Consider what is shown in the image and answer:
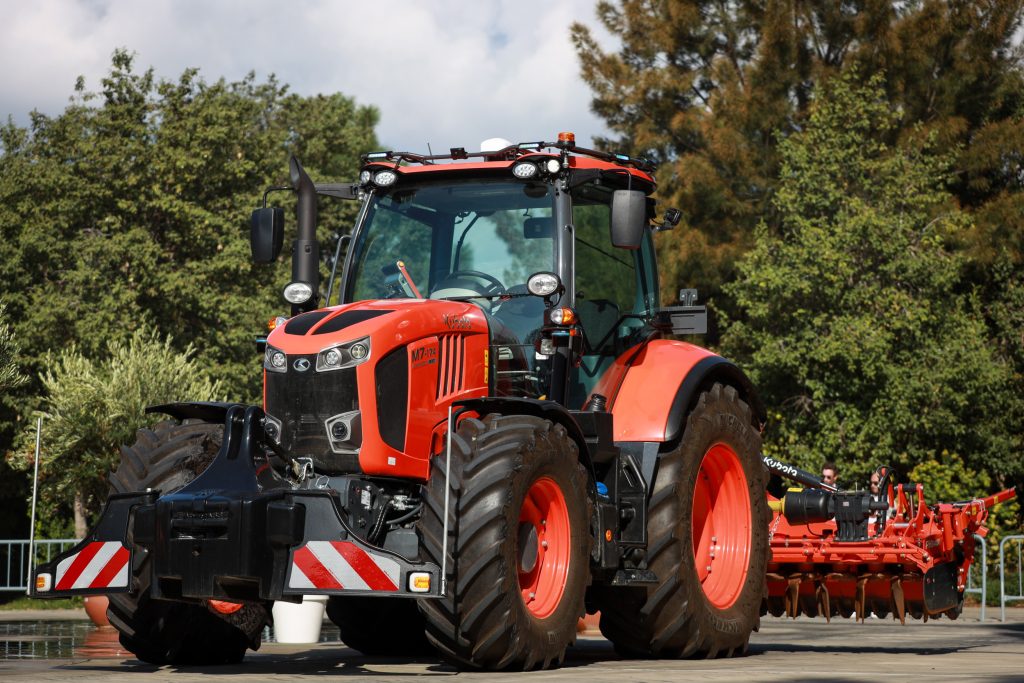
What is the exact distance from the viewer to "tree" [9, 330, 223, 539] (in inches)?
1220

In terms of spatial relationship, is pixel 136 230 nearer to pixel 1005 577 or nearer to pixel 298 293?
pixel 1005 577

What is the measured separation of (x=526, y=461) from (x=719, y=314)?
23.4m

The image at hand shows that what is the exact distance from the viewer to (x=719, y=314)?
3061cm

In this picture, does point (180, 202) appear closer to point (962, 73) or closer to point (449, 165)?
point (962, 73)

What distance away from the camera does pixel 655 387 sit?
31.0 ft

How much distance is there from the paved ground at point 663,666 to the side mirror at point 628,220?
248cm

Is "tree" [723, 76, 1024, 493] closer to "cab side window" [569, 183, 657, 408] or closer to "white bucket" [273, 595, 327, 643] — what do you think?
"white bucket" [273, 595, 327, 643]

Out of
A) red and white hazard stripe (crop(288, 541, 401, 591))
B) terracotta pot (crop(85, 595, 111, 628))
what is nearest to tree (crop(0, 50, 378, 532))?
terracotta pot (crop(85, 595, 111, 628))

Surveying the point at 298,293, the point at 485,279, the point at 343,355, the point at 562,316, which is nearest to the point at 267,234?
the point at 298,293

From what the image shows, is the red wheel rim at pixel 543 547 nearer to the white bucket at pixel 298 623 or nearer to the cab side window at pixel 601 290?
the cab side window at pixel 601 290

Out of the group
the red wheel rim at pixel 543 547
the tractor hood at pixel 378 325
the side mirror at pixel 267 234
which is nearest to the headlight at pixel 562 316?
the tractor hood at pixel 378 325

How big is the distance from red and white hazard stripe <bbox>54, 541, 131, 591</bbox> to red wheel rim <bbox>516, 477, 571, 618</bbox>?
2130mm

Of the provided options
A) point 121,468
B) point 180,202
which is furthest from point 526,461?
point 180,202

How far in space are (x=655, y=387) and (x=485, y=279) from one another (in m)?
1.33
